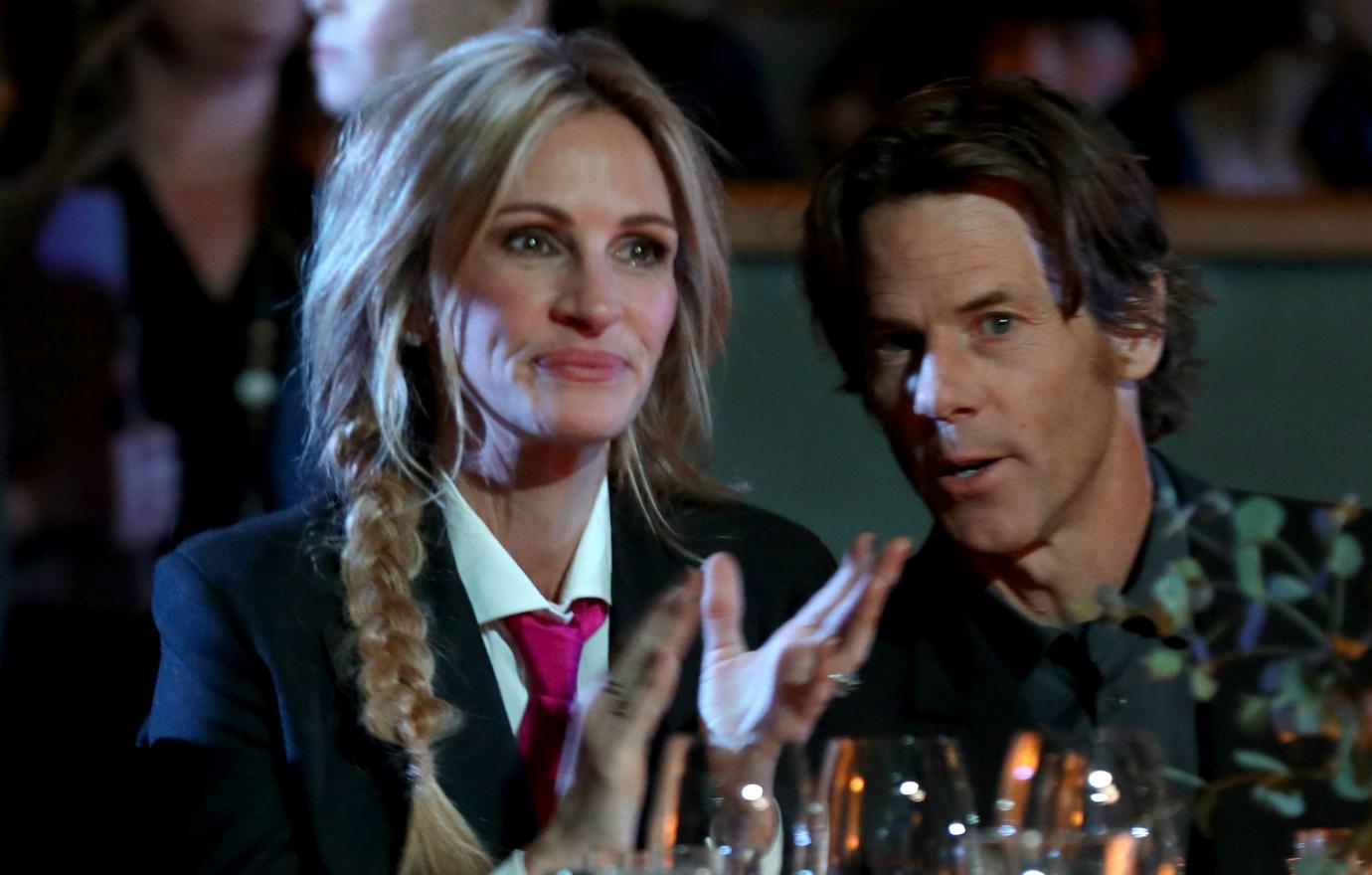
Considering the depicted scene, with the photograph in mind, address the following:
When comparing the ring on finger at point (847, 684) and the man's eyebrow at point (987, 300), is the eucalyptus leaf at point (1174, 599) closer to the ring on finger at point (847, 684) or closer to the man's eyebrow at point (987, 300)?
the ring on finger at point (847, 684)

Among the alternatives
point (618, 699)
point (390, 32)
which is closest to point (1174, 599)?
point (618, 699)

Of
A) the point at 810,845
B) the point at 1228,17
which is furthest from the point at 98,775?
the point at 1228,17

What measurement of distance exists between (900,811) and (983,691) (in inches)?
24.8

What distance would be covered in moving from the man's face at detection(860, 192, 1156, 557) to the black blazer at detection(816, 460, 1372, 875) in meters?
0.08

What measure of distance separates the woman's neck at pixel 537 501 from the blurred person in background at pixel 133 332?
0.48 m

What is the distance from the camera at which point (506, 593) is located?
1.90m

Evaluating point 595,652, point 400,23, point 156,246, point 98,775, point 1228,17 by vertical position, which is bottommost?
point 98,775

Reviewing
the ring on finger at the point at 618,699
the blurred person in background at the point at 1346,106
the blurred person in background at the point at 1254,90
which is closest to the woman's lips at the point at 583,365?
the ring on finger at the point at 618,699

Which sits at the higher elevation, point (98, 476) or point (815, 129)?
point (815, 129)

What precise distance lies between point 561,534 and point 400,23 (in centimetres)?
75

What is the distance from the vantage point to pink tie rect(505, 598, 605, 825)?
6.05 ft

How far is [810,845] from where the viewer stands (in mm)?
1367

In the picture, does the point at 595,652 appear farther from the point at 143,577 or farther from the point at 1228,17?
the point at 1228,17

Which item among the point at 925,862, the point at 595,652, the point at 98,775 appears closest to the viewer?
the point at 925,862
